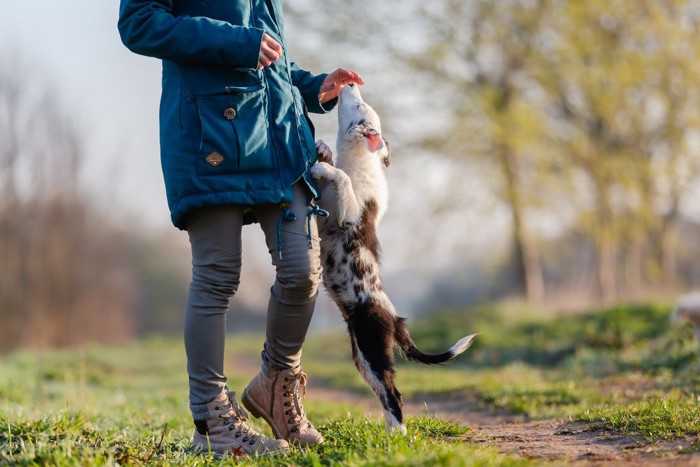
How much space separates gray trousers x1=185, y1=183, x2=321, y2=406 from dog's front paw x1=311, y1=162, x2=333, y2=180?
0.12 m

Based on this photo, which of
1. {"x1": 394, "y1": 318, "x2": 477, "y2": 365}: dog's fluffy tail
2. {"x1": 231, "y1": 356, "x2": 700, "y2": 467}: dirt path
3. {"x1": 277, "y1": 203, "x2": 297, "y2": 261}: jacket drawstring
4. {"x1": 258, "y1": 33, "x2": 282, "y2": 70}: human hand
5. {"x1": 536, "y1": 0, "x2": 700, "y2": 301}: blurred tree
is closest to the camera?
{"x1": 231, "y1": 356, "x2": 700, "y2": 467}: dirt path

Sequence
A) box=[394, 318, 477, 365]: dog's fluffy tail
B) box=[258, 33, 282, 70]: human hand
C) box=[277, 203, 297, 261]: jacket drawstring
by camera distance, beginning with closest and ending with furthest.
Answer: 1. box=[258, 33, 282, 70]: human hand
2. box=[277, 203, 297, 261]: jacket drawstring
3. box=[394, 318, 477, 365]: dog's fluffy tail

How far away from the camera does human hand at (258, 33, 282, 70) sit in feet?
9.87

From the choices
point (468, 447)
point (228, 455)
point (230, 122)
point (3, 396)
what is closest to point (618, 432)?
point (468, 447)

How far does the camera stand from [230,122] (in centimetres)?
302

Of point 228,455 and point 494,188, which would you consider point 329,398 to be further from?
point 494,188

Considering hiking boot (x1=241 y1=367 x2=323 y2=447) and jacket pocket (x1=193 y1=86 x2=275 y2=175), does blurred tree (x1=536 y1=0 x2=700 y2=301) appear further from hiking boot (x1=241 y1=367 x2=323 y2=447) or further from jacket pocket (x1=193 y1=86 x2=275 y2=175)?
hiking boot (x1=241 y1=367 x2=323 y2=447)

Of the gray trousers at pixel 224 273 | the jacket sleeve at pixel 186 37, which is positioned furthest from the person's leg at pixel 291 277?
the jacket sleeve at pixel 186 37

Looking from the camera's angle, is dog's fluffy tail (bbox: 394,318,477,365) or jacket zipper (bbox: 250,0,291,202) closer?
jacket zipper (bbox: 250,0,291,202)

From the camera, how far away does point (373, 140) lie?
11.9 feet

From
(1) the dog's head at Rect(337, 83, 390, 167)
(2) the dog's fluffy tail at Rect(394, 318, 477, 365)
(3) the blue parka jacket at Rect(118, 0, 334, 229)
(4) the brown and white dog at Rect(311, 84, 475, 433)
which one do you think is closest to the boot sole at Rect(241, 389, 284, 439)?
(4) the brown and white dog at Rect(311, 84, 475, 433)

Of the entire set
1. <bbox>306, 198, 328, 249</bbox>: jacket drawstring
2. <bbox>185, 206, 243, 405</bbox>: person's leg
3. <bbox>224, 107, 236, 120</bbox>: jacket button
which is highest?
<bbox>224, 107, 236, 120</bbox>: jacket button

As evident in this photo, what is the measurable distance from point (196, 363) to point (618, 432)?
203 cm

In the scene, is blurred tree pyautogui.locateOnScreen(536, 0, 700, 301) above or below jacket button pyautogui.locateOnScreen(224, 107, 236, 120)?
above
